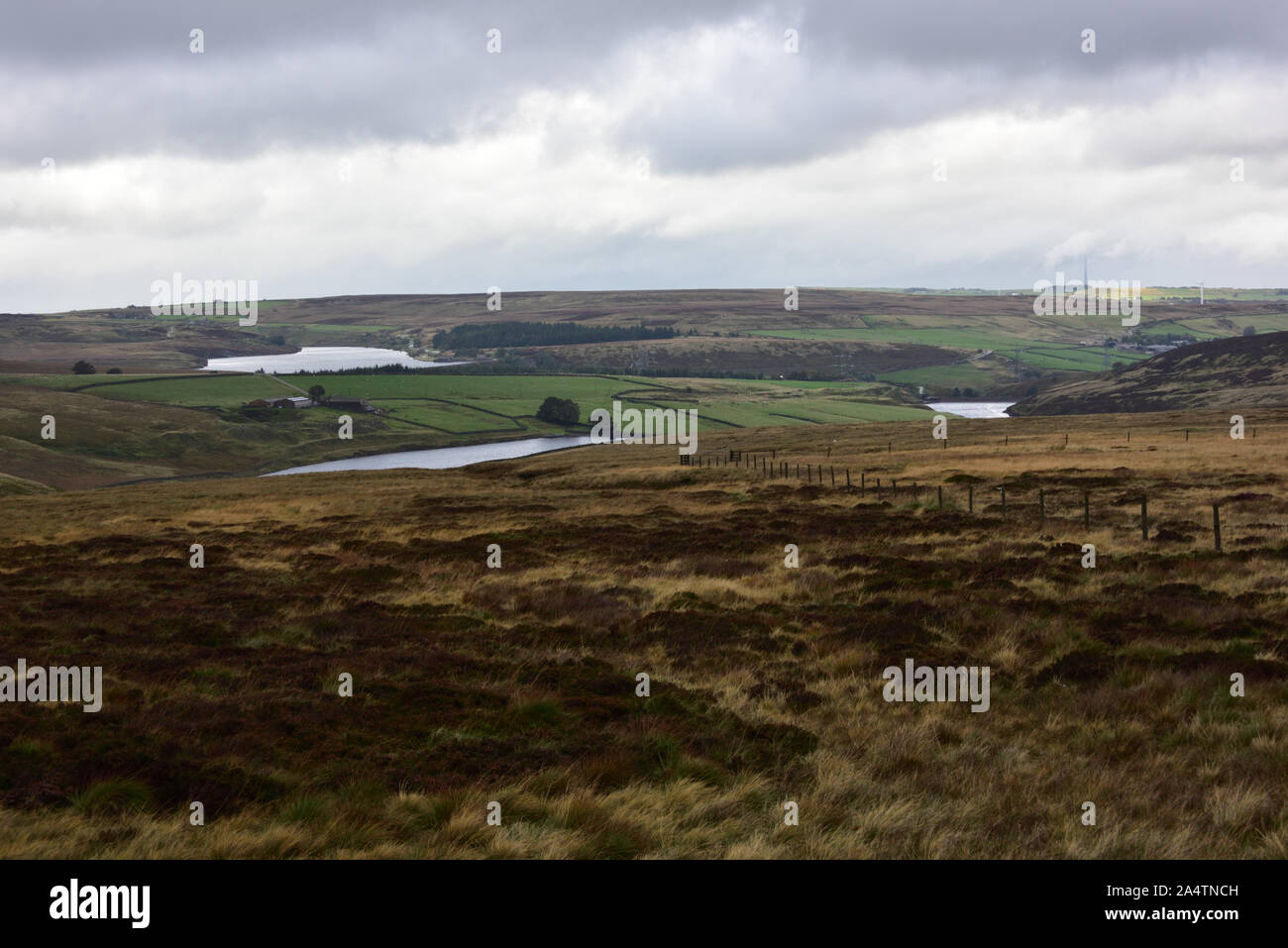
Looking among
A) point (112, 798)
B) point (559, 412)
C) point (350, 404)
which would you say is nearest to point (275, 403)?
point (350, 404)

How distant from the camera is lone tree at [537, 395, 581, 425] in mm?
189375

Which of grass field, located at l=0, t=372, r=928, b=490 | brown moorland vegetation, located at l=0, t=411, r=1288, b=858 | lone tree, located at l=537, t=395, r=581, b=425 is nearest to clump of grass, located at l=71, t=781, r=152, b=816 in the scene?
brown moorland vegetation, located at l=0, t=411, r=1288, b=858

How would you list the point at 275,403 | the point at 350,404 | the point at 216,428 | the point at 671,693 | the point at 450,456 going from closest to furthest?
the point at 671,693 < the point at 450,456 < the point at 216,428 < the point at 275,403 < the point at 350,404

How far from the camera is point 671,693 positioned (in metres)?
13.4

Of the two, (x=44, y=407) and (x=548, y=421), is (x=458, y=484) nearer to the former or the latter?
(x=548, y=421)

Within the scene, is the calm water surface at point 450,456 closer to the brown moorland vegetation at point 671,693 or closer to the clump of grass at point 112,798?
the brown moorland vegetation at point 671,693

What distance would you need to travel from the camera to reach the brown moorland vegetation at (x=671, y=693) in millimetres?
8570

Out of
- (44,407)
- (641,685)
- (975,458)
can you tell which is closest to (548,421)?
(44,407)

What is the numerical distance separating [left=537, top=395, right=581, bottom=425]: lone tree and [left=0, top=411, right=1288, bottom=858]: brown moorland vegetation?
6158 inches

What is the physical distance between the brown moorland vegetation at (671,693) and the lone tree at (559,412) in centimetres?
15642

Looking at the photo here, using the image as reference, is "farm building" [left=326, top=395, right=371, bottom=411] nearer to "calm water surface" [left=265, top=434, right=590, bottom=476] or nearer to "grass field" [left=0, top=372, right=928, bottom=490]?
"grass field" [left=0, top=372, right=928, bottom=490]

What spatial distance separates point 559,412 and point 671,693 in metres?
179

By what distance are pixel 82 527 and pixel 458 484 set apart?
26.7 m

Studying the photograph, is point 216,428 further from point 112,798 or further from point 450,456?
point 112,798
